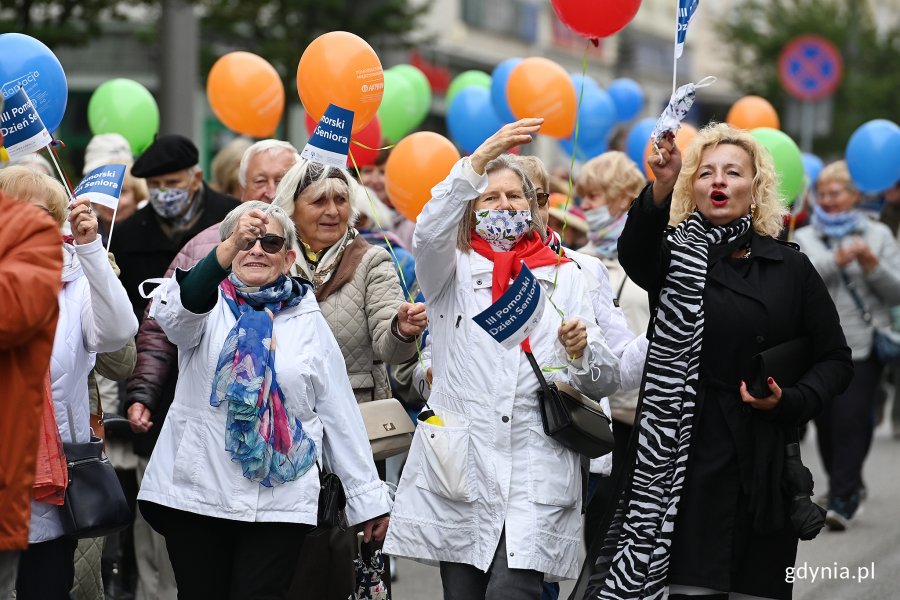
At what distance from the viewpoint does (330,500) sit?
503 cm

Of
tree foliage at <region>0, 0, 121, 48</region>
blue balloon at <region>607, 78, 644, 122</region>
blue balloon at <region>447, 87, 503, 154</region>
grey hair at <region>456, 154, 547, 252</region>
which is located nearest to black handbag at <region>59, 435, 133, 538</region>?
grey hair at <region>456, 154, 547, 252</region>

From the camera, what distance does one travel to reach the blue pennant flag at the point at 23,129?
5.57m

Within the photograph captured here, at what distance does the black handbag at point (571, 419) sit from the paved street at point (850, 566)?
2.79m

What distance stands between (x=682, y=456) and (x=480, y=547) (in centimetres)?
74

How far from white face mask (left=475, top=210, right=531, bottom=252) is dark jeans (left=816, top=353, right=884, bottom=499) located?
465 centimetres

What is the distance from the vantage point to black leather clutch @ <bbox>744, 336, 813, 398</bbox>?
493cm

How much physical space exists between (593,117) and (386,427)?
22.0 ft

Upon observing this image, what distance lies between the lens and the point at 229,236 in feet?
16.5

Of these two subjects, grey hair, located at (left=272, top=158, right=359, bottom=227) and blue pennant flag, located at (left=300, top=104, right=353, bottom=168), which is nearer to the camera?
blue pennant flag, located at (left=300, top=104, right=353, bottom=168)

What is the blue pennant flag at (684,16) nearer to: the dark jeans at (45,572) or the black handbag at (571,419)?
the black handbag at (571,419)

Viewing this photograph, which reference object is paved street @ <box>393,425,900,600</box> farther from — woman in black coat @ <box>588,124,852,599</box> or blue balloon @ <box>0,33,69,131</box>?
blue balloon @ <box>0,33,69,131</box>

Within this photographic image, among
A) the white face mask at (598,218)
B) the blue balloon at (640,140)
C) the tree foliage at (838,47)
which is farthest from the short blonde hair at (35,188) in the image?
the tree foliage at (838,47)

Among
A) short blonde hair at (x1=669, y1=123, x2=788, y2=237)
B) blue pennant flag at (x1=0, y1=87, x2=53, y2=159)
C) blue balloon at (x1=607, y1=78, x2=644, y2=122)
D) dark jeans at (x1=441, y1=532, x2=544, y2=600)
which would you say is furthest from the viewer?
blue balloon at (x1=607, y1=78, x2=644, y2=122)

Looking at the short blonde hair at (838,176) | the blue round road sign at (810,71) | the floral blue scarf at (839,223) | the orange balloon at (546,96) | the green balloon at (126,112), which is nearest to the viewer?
the orange balloon at (546,96)
